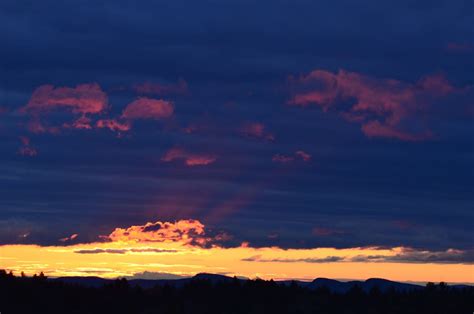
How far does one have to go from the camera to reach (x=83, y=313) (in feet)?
654

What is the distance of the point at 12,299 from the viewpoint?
198 m

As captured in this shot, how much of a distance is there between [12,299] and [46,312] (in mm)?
6102

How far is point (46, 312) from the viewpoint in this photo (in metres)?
197

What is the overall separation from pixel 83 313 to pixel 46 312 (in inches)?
243

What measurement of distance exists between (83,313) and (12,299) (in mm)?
11710
